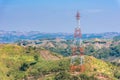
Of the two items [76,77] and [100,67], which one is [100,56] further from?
[76,77]

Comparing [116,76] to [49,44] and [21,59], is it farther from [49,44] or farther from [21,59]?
[49,44]

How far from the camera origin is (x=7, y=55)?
42438 millimetres

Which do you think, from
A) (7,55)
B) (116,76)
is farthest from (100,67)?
(7,55)

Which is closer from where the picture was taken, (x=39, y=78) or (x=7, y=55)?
(x=39, y=78)

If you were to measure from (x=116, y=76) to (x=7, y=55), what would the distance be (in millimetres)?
13180

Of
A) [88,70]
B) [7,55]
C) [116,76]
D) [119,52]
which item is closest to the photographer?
[88,70]

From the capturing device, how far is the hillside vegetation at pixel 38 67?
3319cm

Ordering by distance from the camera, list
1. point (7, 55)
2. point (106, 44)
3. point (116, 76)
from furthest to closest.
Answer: point (106, 44) < point (7, 55) < point (116, 76)

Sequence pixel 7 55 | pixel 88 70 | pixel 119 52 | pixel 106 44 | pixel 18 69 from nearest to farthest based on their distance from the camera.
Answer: pixel 88 70 < pixel 18 69 < pixel 7 55 < pixel 119 52 < pixel 106 44

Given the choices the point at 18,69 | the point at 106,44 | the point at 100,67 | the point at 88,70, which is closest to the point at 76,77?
the point at 88,70

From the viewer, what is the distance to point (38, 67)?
37.5m

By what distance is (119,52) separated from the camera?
71.5 m

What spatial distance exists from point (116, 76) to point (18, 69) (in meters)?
10.4

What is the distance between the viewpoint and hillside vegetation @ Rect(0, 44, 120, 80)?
33188mm
